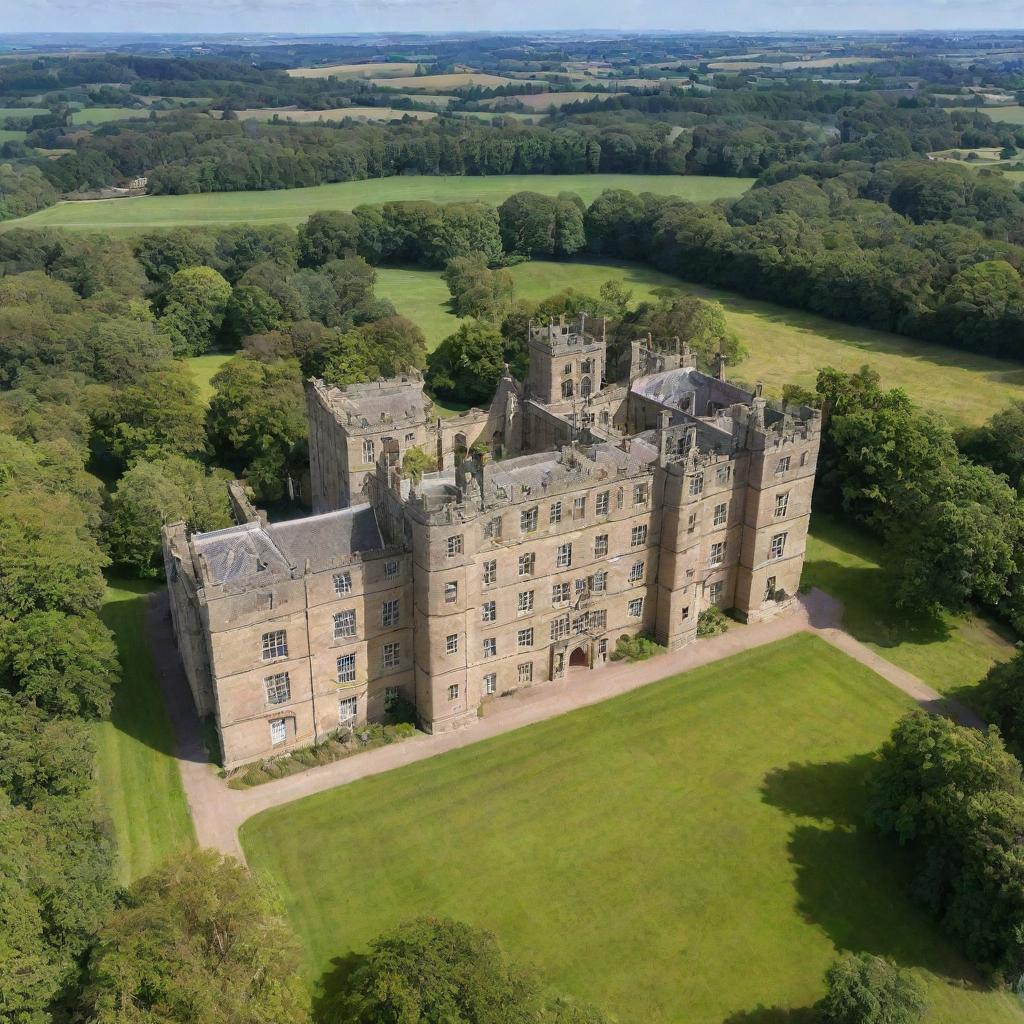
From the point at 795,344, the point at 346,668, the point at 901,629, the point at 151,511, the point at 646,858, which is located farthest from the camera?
the point at 795,344

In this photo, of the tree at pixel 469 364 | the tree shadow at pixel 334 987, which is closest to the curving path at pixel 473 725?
the tree shadow at pixel 334 987

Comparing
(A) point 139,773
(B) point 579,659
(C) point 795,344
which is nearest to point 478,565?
(B) point 579,659

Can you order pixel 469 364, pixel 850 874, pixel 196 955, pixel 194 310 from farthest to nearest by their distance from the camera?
pixel 194 310 → pixel 469 364 → pixel 850 874 → pixel 196 955

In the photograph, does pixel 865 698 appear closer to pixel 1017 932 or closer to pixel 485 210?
pixel 1017 932

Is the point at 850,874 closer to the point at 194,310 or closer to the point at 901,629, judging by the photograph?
the point at 901,629

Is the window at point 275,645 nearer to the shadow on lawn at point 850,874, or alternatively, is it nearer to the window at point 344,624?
the window at point 344,624

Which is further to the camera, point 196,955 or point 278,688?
point 278,688

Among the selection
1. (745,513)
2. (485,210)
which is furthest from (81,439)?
(485,210)
